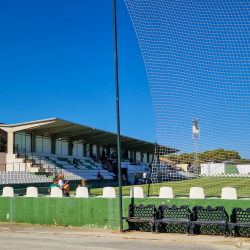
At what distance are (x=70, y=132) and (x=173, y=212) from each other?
33.5 m

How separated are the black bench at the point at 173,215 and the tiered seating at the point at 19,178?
59.0ft

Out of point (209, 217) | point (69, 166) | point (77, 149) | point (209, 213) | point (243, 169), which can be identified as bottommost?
point (209, 217)

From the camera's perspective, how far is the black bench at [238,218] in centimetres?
859

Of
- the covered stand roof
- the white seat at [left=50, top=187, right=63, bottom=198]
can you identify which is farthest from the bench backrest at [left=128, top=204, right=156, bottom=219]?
the covered stand roof

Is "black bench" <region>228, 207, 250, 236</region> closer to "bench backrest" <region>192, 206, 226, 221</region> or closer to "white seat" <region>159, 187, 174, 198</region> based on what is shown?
"bench backrest" <region>192, 206, 226, 221</region>

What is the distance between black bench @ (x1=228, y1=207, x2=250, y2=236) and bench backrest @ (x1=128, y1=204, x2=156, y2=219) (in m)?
2.09

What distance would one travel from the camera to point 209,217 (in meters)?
9.09

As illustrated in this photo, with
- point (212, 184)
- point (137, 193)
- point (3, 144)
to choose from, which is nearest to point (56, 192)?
point (137, 193)

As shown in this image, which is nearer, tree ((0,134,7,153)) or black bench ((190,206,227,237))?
black bench ((190,206,227,237))

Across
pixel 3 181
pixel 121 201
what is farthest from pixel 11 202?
pixel 3 181

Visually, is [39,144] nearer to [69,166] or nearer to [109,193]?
[69,166]

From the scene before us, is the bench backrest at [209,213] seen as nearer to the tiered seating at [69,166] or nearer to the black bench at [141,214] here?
the black bench at [141,214]

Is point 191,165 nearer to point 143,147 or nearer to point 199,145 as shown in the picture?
point 199,145

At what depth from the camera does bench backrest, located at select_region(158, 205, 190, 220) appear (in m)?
9.38
